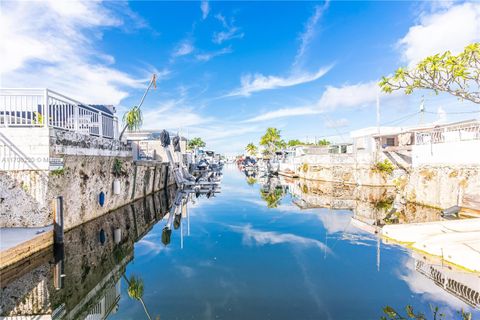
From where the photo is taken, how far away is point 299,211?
16.5 metres

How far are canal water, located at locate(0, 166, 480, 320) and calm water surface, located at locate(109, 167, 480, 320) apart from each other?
28mm

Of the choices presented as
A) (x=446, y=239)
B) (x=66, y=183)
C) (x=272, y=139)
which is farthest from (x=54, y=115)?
(x=272, y=139)

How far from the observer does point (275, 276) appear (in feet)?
23.5

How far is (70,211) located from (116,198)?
4.60 meters

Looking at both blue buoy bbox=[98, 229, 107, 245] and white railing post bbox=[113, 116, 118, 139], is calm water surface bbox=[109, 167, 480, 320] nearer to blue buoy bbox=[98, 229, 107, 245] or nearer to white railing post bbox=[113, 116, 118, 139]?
blue buoy bbox=[98, 229, 107, 245]

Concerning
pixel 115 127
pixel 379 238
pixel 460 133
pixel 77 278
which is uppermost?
pixel 115 127

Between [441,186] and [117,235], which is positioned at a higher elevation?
[441,186]

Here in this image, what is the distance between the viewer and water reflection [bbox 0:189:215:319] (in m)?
5.57

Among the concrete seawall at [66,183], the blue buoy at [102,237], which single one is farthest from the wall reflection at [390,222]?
the concrete seawall at [66,183]

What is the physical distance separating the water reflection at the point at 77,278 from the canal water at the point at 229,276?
24 mm

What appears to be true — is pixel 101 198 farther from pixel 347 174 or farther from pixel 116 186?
pixel 347 174

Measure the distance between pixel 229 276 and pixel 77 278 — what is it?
3.99m

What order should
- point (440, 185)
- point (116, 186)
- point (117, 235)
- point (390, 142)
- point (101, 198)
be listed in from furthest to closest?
point (390, 142)
point (440, 185)
point (116, 186)
point (101, 198)
point (117, 235)

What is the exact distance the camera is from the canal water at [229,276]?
5.57 metres
